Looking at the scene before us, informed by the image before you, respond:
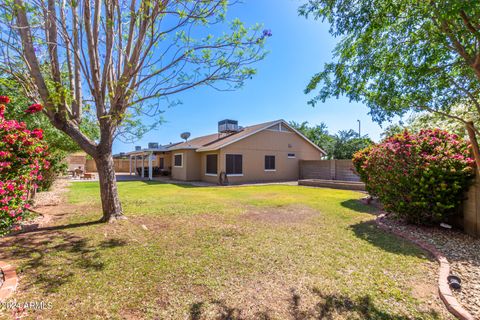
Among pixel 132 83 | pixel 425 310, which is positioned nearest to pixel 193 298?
pixel 425 310

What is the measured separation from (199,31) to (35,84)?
380 cm

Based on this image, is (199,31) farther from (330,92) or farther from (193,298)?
(193,298)

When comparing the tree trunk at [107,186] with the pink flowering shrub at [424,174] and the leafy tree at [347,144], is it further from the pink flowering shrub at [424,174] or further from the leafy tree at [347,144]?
the leafy tree at [347,144]

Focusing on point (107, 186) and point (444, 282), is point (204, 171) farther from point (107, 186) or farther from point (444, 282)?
point (444, 282)

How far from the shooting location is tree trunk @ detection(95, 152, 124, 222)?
5.77 m

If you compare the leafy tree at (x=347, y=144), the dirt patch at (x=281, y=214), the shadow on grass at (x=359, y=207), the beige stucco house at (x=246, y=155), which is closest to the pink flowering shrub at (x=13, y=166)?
the dirt patch at (x=281, y=214)

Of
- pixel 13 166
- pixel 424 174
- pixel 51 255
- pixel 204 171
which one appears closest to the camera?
pixel 13 166

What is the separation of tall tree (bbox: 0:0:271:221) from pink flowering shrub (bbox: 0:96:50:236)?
4.51 feet

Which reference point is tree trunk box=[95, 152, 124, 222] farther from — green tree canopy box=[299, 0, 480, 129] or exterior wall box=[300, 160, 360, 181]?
exterior wall box=[300, 160, 360, 181]

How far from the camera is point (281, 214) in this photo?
7047 mm

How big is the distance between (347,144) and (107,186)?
2519 cm

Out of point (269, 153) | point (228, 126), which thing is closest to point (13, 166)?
point (269, 153)

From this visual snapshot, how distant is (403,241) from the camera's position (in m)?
4.73

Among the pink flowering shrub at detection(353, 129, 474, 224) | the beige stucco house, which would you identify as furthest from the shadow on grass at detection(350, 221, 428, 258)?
the beige stucco house
